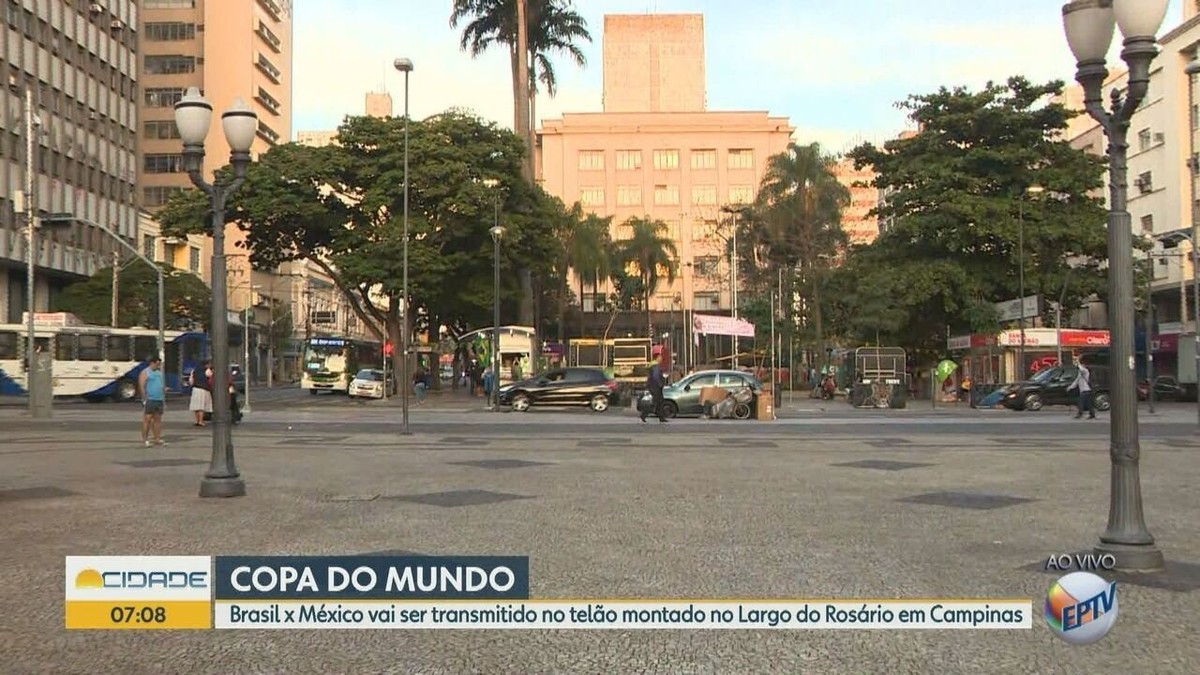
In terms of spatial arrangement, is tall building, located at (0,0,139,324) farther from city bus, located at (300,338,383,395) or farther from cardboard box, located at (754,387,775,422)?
cardboard box, located at (754,387,775,422)

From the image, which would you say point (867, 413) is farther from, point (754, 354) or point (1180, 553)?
point (754, 354)

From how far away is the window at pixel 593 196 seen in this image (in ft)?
336

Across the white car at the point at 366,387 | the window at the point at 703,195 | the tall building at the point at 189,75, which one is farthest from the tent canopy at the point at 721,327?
the window at the point at 703,195

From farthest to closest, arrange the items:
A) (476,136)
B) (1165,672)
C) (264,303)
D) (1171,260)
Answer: (264,303), (1171,260), (476,136), (1165,672)

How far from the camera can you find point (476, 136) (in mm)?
48812

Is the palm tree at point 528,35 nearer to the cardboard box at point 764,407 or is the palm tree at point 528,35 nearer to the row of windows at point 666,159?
the cardboard box at point 764,407

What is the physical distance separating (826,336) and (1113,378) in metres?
56.1

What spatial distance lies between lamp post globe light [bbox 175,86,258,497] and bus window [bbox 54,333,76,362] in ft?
112

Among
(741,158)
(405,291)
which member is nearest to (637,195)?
(741,158)

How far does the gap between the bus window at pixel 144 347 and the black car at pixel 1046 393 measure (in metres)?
34.4

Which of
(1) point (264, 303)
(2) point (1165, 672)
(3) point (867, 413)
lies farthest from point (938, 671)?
(1) point (264, 303)

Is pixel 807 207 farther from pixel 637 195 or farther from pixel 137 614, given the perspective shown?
pixel 137 614

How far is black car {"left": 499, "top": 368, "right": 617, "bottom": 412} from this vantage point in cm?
3628

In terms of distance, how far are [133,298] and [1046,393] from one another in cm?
4626
